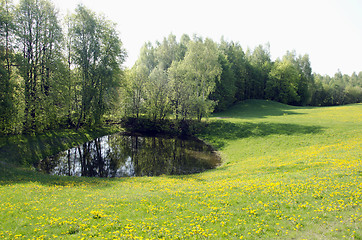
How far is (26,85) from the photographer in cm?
3394

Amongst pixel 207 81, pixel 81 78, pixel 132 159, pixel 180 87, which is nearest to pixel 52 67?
pixel 81 78

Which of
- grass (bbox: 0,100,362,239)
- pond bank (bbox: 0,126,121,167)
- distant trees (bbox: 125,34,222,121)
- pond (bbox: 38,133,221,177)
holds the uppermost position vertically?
distant trees (bbox: 125,34,222,121)

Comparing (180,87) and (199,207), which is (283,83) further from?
(199,207)

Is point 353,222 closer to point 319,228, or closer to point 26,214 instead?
point 319,228

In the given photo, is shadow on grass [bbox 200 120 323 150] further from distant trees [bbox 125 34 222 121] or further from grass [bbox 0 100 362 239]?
grass [bbox 0 100 362 239]

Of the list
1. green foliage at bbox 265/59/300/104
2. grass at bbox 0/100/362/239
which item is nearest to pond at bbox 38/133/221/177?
grass at bbox 0/100/362/239

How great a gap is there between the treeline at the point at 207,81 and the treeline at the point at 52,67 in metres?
9.07

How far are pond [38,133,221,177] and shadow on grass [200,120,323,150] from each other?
3.77 metres

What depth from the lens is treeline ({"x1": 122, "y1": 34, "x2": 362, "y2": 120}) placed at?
184 ft

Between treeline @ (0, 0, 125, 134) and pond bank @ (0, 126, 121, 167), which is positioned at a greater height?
treeline @ (0, 0, 125, 134)

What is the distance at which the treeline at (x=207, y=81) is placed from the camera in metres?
56.1

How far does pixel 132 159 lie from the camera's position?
34188 millimetres

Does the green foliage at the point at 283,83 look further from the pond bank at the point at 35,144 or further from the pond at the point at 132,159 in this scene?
the pond bank at the point at 35,144

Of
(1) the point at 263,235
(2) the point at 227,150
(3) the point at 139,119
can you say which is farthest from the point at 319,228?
(3) the point at 139,119
